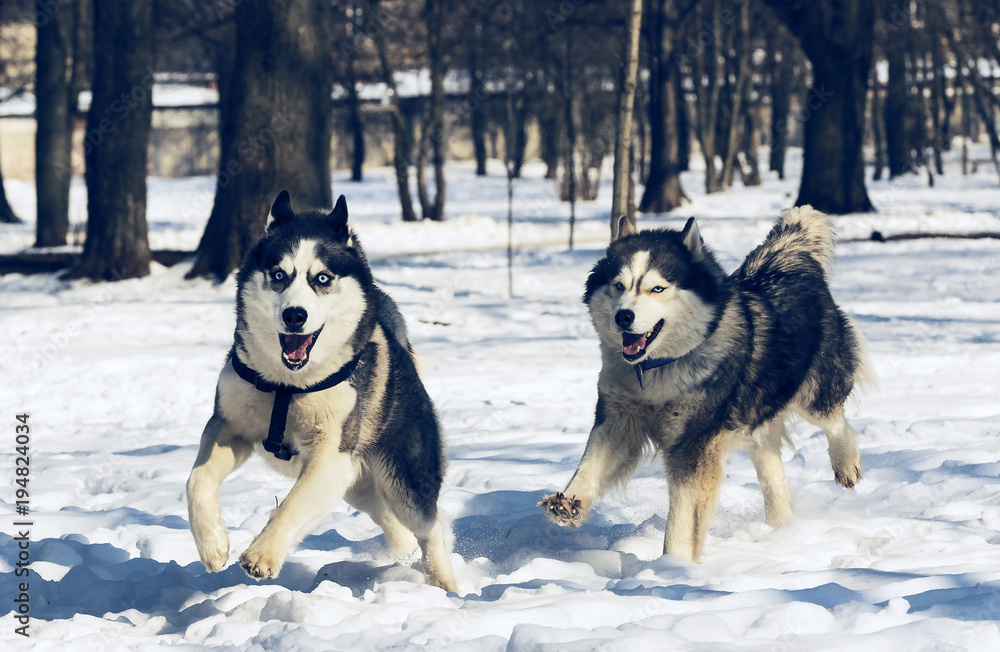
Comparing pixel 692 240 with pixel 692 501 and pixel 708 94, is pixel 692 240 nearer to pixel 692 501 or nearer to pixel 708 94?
pixel 692 501

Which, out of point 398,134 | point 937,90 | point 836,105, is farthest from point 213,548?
point 937,90

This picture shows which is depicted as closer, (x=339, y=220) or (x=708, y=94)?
(x=339, y=220)

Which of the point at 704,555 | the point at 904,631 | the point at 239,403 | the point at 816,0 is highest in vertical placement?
the point at 816,0

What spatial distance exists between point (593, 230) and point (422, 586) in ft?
54.4

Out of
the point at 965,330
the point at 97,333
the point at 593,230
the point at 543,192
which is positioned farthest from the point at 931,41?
the point at 97,333

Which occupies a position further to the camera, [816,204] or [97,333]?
[816,204]

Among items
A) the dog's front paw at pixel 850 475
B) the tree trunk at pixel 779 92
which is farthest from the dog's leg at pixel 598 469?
the tree trunk at pixel 779 92

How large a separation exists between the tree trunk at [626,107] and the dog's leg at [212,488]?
7.16 metres

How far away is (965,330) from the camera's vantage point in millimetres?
9633

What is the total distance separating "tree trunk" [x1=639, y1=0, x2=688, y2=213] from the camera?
2288cm

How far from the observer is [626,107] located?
1086 centimetres

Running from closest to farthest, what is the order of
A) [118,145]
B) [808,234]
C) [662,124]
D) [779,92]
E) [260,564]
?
[260,564], [808,234], [118,145], [662,124], [779,92]

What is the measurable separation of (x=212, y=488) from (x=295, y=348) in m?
0.59

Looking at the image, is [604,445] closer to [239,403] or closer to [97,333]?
[239,403]
